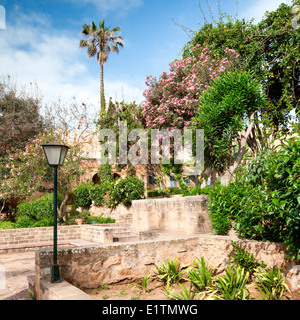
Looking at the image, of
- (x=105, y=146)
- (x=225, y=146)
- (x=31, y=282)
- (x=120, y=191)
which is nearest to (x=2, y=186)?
(x=120, y=191)

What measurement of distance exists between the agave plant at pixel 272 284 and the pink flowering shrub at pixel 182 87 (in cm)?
863

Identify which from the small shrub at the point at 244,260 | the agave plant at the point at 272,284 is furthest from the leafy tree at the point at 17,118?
the agave plant at the point at 272,284

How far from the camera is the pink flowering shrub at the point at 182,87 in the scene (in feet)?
41.8

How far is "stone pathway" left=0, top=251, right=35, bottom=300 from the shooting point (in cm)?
548

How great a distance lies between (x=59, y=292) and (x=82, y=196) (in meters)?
13.5

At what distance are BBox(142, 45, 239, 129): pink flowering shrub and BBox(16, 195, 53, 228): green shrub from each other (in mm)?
6629

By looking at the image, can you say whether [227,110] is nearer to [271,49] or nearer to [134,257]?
[134,257]

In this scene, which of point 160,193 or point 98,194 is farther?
point 160,193

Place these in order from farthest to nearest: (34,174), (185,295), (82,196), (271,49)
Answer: (82,196) → (34,174) → (271,49) → (185,295)

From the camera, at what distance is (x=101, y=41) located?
2422 centimetres

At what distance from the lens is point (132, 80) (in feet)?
73.3

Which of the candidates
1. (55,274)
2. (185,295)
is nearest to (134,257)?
(185,295)

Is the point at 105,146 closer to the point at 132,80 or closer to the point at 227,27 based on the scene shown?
the point at 132,80
